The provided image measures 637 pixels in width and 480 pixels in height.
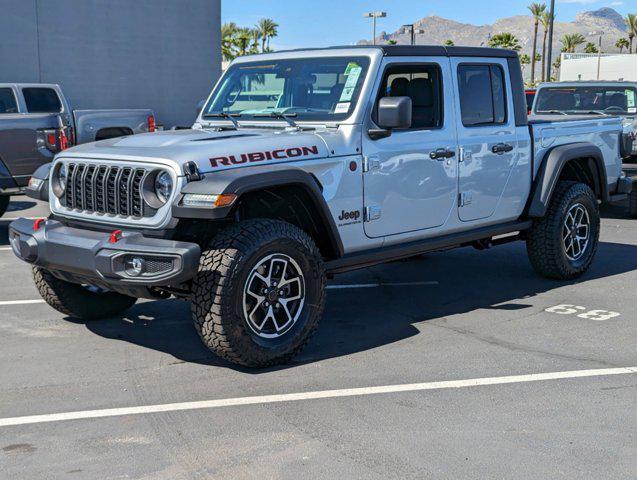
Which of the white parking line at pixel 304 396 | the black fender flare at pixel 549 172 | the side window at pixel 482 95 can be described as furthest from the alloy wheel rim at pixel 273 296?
the black fender flare at pixel 549 172

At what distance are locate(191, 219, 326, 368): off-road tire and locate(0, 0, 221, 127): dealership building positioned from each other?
1921 cm

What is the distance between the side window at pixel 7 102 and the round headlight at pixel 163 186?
9.06 meters

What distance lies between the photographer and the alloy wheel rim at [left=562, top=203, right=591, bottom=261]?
7602mm

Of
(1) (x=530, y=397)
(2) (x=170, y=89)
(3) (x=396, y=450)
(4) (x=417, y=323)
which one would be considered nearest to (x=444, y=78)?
(4) (x=417, y=323)

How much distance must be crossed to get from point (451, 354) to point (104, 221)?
2.40 m

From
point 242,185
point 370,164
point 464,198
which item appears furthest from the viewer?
point 464,198

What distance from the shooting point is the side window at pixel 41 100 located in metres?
13.5

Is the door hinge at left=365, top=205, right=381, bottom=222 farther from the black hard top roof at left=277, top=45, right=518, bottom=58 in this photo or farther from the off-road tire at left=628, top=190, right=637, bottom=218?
the off-road tire at left=628, top=190, right=637, bottom=218

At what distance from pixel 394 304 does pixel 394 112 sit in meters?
1.97

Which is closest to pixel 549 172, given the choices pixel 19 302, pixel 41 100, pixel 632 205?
pixel 19 302

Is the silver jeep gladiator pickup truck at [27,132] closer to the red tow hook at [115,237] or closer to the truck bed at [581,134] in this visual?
the red tow hook at [115,237]

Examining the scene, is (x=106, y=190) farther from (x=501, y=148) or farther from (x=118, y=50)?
(x=118, y=50)

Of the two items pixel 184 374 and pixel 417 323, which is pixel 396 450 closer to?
pixel 184 374

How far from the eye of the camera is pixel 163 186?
195 inches
